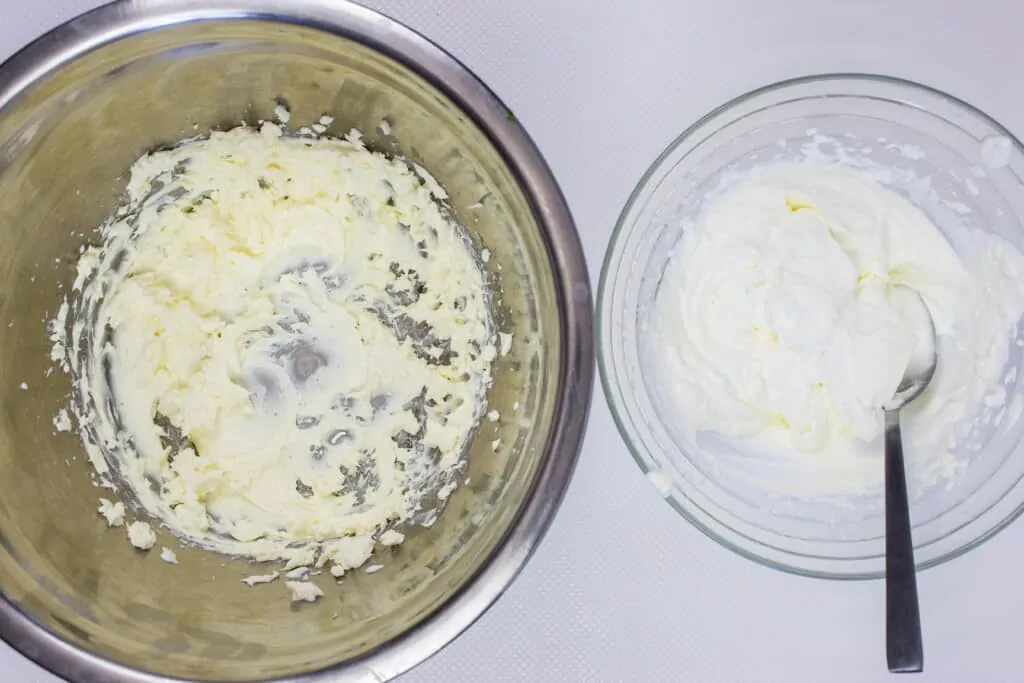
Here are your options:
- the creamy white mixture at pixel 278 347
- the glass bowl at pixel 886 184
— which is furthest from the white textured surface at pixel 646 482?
the creamy white mixture at pixel 278 347

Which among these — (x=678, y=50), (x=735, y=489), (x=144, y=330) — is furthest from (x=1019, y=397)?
(x=144, y=330)

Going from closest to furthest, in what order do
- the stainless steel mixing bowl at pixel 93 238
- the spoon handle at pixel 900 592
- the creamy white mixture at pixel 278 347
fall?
the stainless steel mixing bowl at pixel 93 238 → the spoon handle at pixel 900 592 → the creamy white mixture at pixel 278 347

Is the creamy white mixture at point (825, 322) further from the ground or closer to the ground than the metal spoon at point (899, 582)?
further from the ground

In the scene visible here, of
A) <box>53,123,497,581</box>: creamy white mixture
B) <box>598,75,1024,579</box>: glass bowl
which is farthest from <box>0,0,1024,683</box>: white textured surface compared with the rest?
<box>53,123,497,581</box>: creamy white mixture

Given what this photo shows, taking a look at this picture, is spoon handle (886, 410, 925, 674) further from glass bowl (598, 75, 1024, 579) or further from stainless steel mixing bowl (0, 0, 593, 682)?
stainless steel mixing bowl (0, 0, 593, 682)

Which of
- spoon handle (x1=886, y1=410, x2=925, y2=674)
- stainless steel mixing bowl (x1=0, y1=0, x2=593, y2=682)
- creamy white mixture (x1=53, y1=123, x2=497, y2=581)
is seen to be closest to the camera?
stainless steel mixing bowl (x1=0, y1=0, x2=593, y2=682)

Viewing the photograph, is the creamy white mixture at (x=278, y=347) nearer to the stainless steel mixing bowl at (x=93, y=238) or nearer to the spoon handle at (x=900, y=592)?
the stainless steel mixing bowl at (x=93, y=238)

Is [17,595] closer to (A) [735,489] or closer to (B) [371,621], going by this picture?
(B) [371,621]
